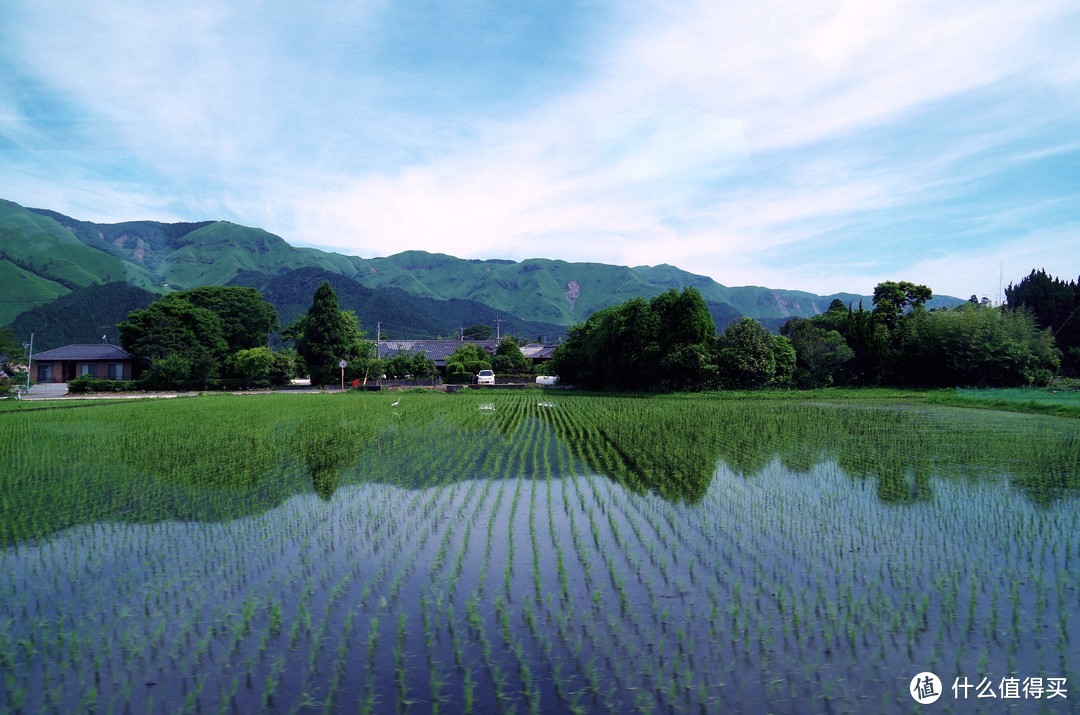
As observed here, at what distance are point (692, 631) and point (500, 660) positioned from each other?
1.59 metres

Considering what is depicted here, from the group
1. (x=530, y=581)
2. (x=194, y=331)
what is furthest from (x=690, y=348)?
(x=194, y=331)

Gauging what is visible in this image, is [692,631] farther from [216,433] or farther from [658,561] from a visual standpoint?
[216,433]

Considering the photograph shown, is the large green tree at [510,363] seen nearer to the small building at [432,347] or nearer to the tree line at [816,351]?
the small building at [432,347]

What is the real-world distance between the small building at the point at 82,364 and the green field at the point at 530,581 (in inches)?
1609

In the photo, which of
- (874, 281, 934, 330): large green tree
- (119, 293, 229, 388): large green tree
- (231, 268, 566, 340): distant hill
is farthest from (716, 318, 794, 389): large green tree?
(231, 268, 566, 340): distant hill

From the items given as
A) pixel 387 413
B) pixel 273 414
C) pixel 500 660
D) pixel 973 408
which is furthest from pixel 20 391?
pixel 973 408

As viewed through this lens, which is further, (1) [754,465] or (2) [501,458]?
(2) [501,458]

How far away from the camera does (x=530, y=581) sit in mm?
6289

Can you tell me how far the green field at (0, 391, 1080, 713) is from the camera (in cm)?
428

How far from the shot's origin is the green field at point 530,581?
4277 mm

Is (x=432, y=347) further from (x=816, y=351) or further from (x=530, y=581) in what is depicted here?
(x=530, y=581)

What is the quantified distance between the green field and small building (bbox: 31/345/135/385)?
1609 inches

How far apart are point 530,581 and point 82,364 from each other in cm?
5635

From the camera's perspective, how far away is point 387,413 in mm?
25922
